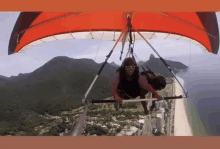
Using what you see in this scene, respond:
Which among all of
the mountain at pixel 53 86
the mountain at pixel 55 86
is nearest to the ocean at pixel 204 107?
the mountain at pixel 55 86

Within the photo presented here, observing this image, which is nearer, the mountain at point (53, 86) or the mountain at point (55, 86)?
the mountain at point (55, 86)

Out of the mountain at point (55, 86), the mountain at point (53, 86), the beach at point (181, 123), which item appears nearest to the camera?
the beach at point (181, 123)

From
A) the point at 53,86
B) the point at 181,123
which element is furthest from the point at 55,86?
the point at 181,123

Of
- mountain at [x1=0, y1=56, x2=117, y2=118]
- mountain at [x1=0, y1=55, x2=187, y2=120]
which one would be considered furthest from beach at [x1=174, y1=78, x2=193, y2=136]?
mountain at [x1=0, y1=56, x2=117, y2=118]

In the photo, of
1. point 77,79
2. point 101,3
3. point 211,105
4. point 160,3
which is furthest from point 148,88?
point 77,79

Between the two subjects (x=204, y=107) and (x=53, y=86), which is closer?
(x=204, y=107)

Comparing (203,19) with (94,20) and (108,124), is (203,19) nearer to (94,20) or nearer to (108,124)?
(94,20)

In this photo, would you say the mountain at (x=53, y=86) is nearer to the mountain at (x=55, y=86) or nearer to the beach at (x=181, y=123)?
the mountain at (x=55, y=86)

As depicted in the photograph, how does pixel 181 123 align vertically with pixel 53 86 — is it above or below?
below

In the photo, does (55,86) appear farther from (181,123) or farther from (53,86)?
(181,123)

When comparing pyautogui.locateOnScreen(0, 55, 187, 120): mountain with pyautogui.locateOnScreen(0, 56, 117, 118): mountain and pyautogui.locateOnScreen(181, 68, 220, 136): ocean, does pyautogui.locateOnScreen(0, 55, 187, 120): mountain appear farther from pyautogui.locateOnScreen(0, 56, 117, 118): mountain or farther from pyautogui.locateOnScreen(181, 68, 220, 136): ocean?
pyautogui.locateOnScreen(181, 68, 220, 136): ocean

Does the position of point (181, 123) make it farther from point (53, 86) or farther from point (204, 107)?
point (53, 86)
